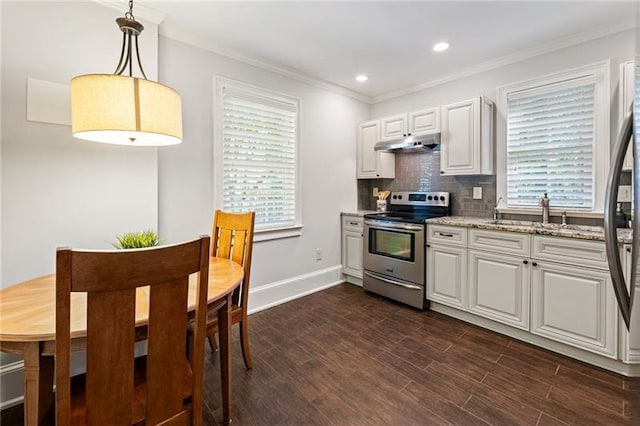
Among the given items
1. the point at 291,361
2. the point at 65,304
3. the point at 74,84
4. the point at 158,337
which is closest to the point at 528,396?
the point at 291,361

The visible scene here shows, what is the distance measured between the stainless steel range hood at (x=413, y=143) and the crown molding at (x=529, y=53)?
752mm

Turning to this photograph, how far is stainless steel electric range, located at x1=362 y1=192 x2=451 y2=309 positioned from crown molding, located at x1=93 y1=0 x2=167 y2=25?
2696mm

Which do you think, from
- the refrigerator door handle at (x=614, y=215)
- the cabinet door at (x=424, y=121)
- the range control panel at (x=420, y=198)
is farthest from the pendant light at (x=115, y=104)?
the range control panel at (x=420, y=198)

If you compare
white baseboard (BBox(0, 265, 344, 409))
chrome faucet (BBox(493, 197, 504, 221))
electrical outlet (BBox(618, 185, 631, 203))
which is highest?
electrical outlet (BBox(618, 185, 631, 203))

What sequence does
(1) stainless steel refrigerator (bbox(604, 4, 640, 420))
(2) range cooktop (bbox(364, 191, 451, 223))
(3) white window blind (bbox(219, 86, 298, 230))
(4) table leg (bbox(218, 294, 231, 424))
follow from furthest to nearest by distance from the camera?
1. (2) range cooktop (bbox(364, 191, 451, 223))
2. (3) white window blind (bbox(219, 86, 298, 230))
3. (4) table leg (bbox(218, 294, 231, 424))
4. (1) stainless steel refrigerator (bbox(604, 4, 640, 420))

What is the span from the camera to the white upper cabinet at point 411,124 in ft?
10.7

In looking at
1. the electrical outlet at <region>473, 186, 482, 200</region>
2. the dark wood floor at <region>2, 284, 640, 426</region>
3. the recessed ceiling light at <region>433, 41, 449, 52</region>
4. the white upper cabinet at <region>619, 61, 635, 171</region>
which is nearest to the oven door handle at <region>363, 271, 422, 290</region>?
the dark wood floor at <region>2, 284, 640, 426</region>

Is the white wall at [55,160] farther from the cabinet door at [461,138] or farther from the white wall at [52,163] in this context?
the cabinet door at [461,138]

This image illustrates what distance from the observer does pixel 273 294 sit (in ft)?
10.5

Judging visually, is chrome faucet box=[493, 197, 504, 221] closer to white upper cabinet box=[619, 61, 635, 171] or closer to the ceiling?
white upper cabinet box=[619, 61, 635, 171]

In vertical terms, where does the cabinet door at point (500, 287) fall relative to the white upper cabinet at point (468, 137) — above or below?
below

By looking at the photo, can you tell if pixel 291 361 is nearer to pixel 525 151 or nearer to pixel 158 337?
pixel 158 337

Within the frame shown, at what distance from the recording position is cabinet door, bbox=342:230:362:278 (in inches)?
147

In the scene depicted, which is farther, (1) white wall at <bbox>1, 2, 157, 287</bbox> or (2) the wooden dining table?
(1) white wall at <bbox>1, 2, 157, 287</bbox>
